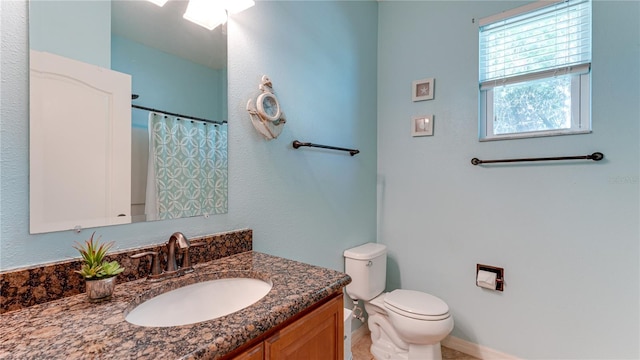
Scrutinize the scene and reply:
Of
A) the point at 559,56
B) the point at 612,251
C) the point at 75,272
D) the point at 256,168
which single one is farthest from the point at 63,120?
the point at 612,251

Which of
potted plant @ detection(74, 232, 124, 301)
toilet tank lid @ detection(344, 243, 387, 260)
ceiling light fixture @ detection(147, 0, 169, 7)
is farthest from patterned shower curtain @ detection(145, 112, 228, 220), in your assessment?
toilet tank lid @ detection(344, 243, 387, 260)

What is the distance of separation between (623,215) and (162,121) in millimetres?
2343

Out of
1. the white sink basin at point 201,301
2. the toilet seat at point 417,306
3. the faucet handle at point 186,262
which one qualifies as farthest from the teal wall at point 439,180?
the toilet seat at point 417,306

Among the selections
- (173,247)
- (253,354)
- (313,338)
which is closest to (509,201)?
(313,338)

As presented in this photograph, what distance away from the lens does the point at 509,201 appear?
1868mm

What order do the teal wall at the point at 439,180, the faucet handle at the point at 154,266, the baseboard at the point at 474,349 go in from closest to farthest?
the faucet handle at the point at 154,266, the teal wall at the point at 439,180, the baseboard at the point at 474,349

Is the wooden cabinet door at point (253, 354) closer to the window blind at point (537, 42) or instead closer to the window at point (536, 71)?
the window at point (536, 71)

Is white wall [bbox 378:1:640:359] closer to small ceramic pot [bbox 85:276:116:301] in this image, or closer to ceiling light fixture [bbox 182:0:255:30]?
ceiling light fixture [bbox 182:0:255:30]

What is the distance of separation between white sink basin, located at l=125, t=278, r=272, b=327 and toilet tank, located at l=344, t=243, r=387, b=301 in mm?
1060

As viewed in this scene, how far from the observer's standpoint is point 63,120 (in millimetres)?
840

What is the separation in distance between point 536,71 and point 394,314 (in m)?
1.77

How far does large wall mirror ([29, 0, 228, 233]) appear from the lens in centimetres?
82

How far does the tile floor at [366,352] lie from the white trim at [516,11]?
228cm

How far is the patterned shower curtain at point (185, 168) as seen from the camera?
1062 millimetres
